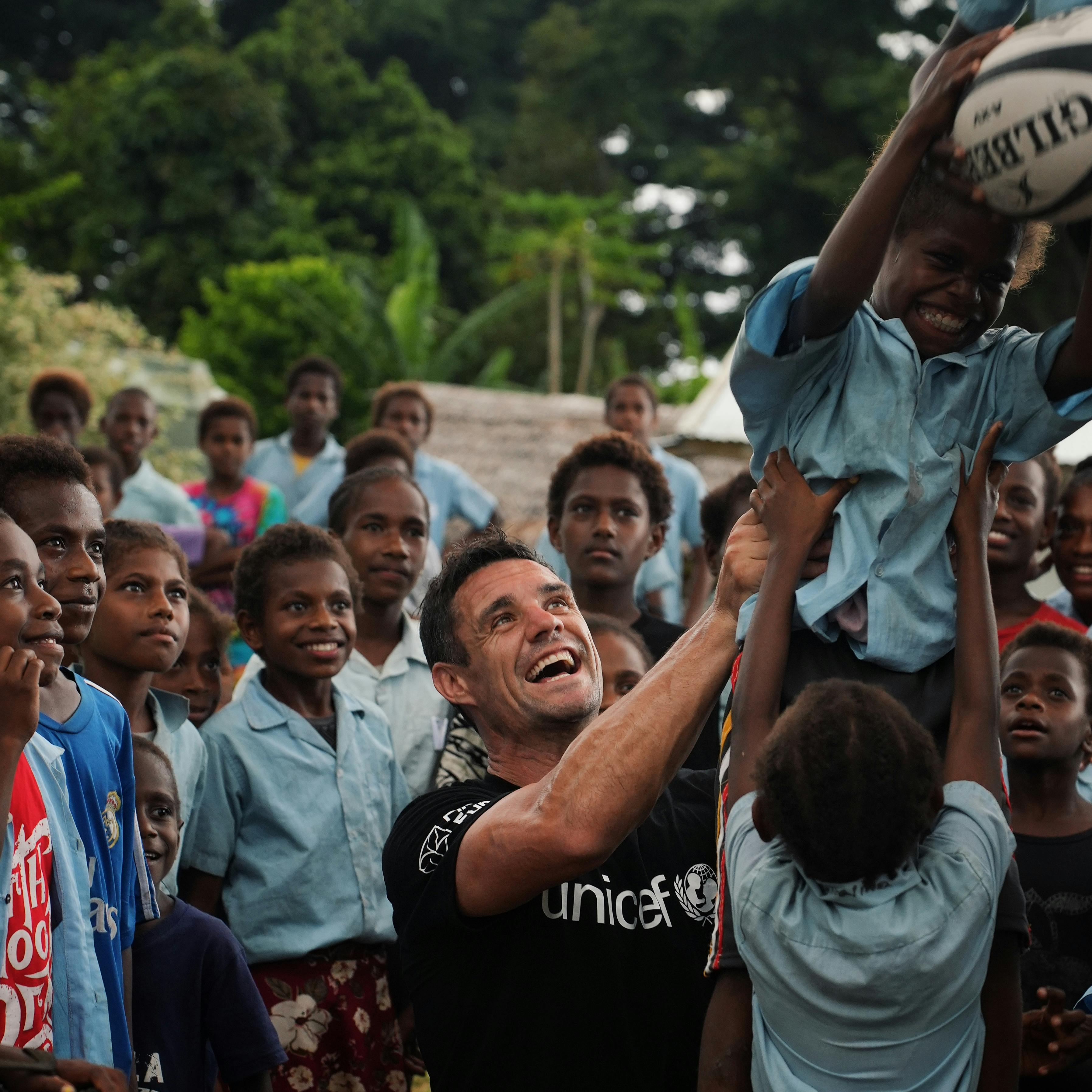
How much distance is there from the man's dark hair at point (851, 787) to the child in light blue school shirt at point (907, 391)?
22 centimetres

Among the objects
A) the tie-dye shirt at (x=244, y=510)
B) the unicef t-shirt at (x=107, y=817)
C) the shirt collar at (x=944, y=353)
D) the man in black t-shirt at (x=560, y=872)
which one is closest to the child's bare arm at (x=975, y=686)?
the shirt collar at (x=944, y=353)

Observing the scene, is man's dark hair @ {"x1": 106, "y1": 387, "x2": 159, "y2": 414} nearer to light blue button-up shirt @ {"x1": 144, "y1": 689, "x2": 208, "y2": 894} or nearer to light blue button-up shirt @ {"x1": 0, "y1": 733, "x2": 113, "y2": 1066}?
light blue button-up shirt @ {"x1": 144, "y1": 689, "x2": 208, "y2": 894}

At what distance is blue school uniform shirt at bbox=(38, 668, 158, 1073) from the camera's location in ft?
9.97

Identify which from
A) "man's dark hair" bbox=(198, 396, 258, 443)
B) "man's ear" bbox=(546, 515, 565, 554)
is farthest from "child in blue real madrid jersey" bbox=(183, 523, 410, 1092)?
"man's dark hair" bbox=(198, 396, 258, 443)

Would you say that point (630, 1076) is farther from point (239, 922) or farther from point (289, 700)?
point (289, 700)

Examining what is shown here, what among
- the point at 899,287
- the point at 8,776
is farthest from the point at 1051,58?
the point at 8,776

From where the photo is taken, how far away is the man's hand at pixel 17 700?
2.66m

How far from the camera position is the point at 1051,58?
2283 millimetres

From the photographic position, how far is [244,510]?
23.6 feet

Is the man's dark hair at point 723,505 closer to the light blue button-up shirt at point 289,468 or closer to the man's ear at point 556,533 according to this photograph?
the man's ear at point 556,533

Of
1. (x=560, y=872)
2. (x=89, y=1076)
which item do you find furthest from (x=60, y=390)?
(x=560, y=872)

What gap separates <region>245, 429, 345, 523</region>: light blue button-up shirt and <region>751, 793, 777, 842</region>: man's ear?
18.0 feet

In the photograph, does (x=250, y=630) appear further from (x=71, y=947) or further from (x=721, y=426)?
(x=721, y=426)

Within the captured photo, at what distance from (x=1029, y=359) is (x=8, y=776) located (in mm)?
2042
